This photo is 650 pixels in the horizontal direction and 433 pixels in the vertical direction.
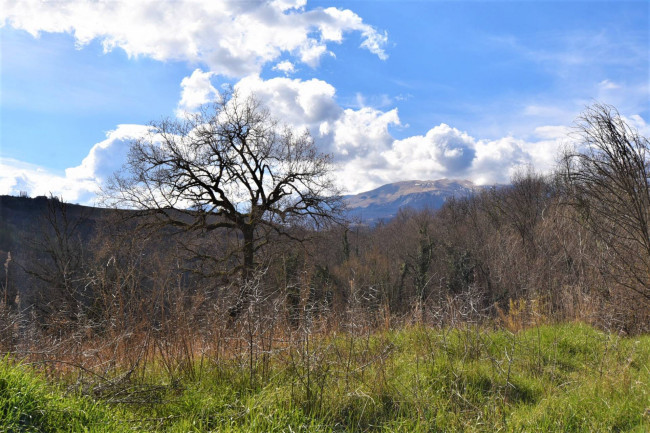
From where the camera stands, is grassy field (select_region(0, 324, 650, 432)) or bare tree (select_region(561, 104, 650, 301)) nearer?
grassy field (select_region(0, 324, 650, 432))

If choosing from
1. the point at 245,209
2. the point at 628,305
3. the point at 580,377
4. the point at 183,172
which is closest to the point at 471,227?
the point at 245,209

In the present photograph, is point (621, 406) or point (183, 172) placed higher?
point (183, 172)

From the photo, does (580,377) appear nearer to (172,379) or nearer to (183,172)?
(172,379)

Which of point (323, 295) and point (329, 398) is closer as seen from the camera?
point (329, 398)

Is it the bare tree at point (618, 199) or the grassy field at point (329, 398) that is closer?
the grassy field at point (329, 398)

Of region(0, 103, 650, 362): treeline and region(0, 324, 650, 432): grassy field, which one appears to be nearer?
region(0, 324, 650, 432): grassy field

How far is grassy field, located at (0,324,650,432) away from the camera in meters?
3.26

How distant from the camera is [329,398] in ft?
12.8

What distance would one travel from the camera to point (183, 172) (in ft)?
63.1

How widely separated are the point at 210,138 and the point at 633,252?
1675 centimetres

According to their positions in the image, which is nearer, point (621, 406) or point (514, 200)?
point (621, 406)

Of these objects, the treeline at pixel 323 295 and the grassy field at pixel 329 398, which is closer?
the grassy field at pixel 329 398

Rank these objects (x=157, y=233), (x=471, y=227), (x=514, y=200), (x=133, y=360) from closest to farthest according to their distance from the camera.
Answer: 1. (x=133, y=360)
2. (x=157, y=233)
3. (x=514, y=200)
4. (x=471, y=227)

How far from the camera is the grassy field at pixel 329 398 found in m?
3.26
